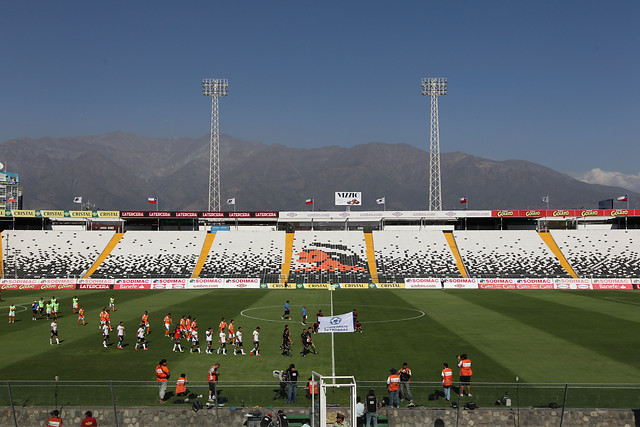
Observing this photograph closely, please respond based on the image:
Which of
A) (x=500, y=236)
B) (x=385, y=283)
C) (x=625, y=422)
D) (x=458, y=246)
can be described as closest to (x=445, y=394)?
(x=625, y=422)

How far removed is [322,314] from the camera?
38.6 m

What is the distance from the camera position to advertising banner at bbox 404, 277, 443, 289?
67.4 meters

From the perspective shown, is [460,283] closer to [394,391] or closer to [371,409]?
[394,391]

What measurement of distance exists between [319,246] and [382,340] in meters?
52.2

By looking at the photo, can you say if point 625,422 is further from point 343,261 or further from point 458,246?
point 458,246

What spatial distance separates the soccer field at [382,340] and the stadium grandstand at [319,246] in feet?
55.8

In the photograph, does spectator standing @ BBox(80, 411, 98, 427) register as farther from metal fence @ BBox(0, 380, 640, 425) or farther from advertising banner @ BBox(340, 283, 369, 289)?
advertising banner @ BBox(340, 283, 369, 289)

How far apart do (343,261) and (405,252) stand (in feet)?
35.2

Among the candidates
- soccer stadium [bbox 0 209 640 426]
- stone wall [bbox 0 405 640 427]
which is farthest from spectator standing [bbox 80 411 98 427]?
stone wall [bbox 0 405 640 427]

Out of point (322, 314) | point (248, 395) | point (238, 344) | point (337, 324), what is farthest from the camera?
point (322, 314)

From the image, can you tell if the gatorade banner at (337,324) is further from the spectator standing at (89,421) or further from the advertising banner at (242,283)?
the advertising banner at (242,283)

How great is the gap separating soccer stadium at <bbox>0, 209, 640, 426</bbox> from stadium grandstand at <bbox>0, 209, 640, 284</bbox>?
15.4 inches

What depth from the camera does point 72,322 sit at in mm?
38156

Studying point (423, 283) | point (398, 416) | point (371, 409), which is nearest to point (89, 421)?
point (371, 409)
